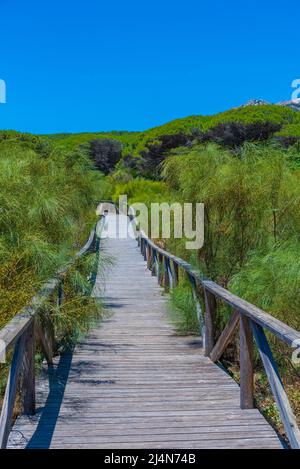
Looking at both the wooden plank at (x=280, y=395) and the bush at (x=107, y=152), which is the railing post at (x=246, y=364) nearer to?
the wooden plank at (x=280, y=395)

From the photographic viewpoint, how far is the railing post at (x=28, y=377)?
3.63m

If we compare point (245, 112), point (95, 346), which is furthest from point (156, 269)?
point (245, 112)

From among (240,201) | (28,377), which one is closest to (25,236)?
(28,377)

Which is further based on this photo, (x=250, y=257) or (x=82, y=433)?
(x=250, y=257)

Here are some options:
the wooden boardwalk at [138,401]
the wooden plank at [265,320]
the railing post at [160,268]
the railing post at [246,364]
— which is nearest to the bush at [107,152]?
the railing post at [160,268]

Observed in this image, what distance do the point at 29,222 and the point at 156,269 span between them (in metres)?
7.72

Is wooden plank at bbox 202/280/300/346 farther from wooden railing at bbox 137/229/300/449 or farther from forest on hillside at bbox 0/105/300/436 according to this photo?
forest on hillside at bbox 0/105/300/436

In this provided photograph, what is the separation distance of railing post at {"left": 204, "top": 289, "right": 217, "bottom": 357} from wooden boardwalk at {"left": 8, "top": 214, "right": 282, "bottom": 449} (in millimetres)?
133

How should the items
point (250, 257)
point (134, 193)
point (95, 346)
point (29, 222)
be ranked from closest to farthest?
point (29, 222) → point (250, 257) → point (95, 346) → point (134, 193)

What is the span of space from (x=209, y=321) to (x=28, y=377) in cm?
213

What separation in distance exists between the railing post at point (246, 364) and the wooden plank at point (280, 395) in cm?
29
